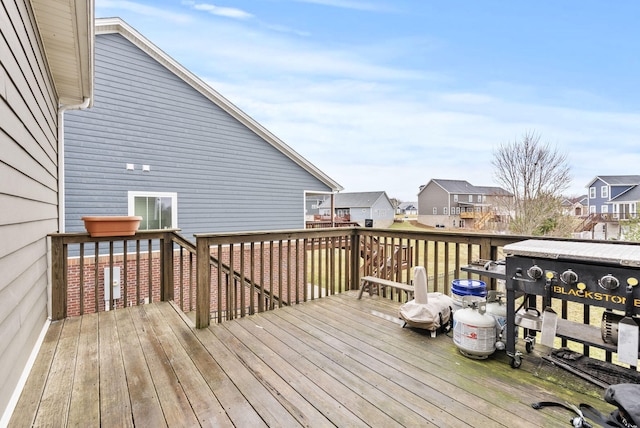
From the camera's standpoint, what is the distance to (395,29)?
878cm

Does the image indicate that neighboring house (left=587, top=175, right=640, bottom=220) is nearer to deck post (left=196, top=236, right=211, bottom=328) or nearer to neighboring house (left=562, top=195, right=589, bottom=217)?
neighboring house (left=562, top=195, right=589, bottom=217)

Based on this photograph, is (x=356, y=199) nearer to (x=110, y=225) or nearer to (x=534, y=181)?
(x=534, y=181)

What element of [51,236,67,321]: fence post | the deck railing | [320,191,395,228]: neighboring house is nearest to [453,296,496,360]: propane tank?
the deck railing

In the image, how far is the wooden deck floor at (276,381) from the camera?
1.76 metres

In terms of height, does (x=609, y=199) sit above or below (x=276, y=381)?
above

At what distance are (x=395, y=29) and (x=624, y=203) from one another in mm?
15913

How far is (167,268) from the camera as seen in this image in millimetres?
3971

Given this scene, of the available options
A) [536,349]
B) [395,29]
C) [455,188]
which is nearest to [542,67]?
[395,29]

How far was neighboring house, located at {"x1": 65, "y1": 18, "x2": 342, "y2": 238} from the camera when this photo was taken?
6.33 m

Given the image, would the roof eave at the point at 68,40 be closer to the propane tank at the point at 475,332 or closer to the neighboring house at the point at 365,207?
the propane tank at the point at 475,332

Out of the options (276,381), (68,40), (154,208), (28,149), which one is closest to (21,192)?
(28,149)

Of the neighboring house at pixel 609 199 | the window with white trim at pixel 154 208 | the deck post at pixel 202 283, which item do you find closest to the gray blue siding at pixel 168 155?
the window with white trim at pixel 154 208

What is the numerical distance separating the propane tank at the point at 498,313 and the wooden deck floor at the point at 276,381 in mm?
176

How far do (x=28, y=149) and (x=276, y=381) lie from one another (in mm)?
2624
